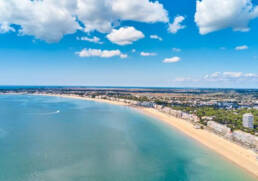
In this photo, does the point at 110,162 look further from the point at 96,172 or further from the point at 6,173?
the point at 6,173

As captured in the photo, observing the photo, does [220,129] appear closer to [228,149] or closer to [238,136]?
[238,136]

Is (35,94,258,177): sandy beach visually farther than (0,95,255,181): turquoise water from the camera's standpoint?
Yes

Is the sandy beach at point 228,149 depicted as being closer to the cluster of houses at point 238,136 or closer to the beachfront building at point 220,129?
the cluster of houses at point 238,136

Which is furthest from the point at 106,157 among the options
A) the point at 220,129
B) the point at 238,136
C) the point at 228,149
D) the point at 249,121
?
the point at 249,121

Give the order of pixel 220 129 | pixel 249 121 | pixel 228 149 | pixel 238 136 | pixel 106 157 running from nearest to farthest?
pixel 106 157 < pixel 228 149 < pixel 238 136 < pixel 220 129 < pixel 249 121

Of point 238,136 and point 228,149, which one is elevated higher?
point 238,136

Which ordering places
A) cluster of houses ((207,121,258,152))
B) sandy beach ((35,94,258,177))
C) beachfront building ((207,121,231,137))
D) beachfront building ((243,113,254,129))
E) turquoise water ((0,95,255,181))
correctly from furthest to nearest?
beachfront building ((243,113,254,129)) → beachfront building ((207,121,231,137)) → cluster of houses ((207,121,258,152)) → sandy beach ((35,94,258,177)) → turquoise water ((0,95,255,181))

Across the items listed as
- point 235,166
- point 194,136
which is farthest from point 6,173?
point 194,136

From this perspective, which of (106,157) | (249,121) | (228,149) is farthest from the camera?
(249,121)

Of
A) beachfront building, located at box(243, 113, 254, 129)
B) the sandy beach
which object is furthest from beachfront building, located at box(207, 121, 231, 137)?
beachfront building, located at box(243, 113, 254, 129)

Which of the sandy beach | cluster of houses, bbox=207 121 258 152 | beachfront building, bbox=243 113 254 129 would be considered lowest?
the sandy beach

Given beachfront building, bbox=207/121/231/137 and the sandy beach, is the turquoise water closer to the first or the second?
the sandy beach

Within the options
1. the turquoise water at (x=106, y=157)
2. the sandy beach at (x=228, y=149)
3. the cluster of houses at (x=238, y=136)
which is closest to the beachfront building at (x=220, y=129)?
the cluster of houses at (x=238, y=136)
